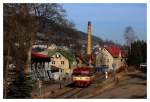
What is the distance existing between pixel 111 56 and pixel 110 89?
0.53 metres

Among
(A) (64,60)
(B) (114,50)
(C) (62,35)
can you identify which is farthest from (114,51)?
(C) (62,35)

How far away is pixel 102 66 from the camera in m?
4.53

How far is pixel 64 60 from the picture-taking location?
14.2 feet

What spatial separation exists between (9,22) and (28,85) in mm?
787

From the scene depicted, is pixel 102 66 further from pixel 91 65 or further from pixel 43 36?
pixel 43 36

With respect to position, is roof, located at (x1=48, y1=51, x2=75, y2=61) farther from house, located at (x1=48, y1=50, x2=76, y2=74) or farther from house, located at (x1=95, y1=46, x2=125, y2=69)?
house, located at (x1=95, y1=46, x2=125, y2=69)

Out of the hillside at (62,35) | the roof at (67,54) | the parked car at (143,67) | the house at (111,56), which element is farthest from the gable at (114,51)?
the parked car at (143,67)

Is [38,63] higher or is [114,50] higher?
[114,50]

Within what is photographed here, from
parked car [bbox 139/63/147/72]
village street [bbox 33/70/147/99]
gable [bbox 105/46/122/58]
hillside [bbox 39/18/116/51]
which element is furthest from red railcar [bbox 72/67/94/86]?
parked car [bbox 139/63/147/72]

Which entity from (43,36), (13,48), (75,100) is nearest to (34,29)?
(43,36)

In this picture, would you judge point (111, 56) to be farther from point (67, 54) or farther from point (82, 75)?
point (82, 75)

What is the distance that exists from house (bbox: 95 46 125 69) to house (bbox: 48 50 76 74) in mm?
350

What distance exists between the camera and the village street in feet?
12.1

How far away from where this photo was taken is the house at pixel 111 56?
4.30 metres
